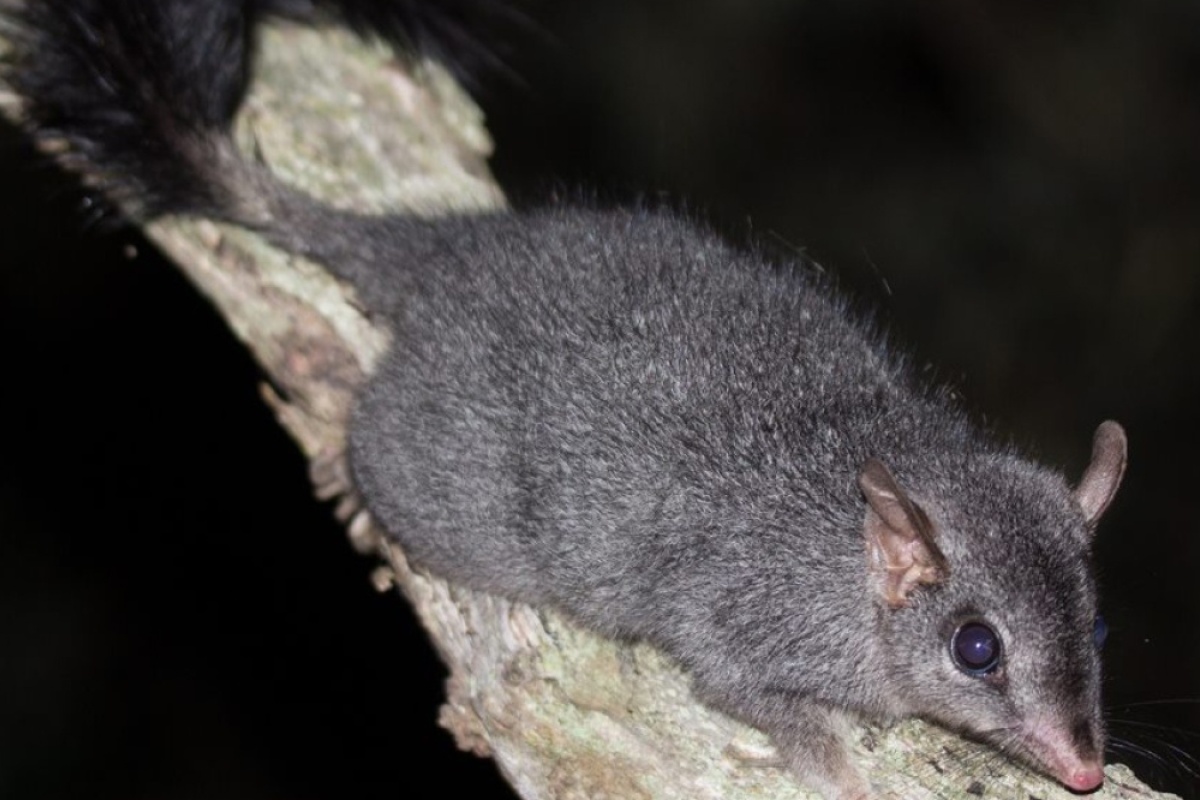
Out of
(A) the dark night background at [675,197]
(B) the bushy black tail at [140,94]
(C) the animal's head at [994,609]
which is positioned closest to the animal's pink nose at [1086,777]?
(C) the animal's head at [994,609]

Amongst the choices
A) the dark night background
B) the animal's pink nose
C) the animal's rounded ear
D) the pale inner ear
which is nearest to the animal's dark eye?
the pale inner ear

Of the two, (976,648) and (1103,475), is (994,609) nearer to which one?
(976,648)

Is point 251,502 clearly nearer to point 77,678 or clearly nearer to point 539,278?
point 77,678

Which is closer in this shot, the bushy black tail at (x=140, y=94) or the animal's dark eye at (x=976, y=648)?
the animal's dark eye at (x=976, y=648)

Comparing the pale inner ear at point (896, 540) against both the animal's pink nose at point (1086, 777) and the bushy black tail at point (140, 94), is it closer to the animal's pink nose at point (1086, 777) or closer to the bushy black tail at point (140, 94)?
the animal's pink nose at point (1086, 777)

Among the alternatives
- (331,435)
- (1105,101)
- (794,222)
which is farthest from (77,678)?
(1105,101)

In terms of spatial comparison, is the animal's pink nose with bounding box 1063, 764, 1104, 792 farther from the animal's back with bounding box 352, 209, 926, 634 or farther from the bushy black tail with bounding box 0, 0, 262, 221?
the bushy black tail with bounding box 0, 0, 262, 221
